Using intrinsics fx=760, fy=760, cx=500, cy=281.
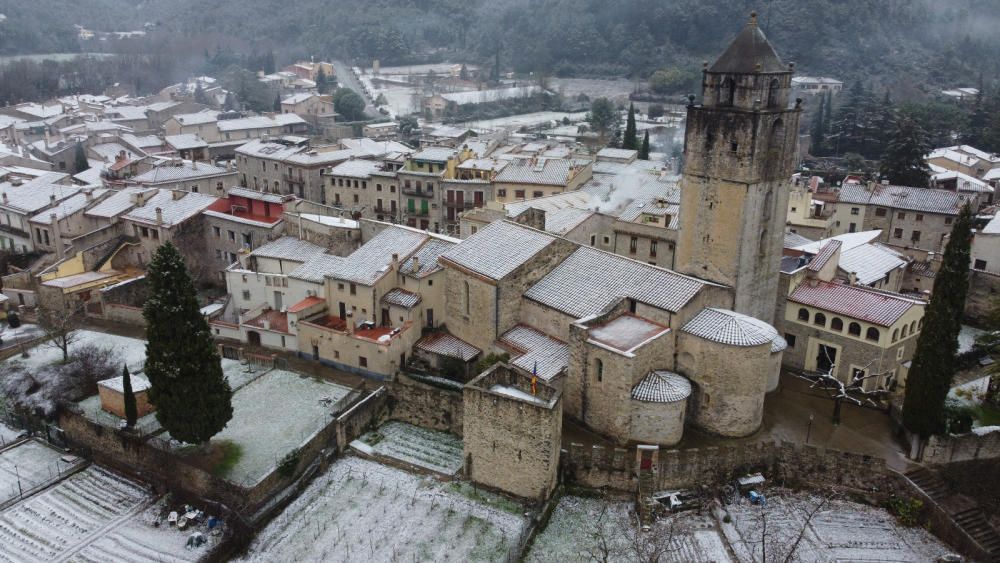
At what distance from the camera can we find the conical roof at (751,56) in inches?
1329

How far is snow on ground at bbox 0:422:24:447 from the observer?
35853 millimetres

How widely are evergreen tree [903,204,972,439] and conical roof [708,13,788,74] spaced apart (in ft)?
33.1

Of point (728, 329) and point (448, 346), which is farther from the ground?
point (728, 329)

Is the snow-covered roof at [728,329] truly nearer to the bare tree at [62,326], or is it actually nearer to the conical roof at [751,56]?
the conical roof at [751,56]

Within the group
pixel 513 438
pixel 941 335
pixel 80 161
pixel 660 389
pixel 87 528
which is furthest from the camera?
pixel 80 161

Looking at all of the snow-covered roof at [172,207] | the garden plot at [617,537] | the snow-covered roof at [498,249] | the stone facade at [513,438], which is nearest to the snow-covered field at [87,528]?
the stone facade at [513,438]

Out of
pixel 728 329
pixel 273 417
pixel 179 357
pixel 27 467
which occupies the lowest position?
pixel 27 467

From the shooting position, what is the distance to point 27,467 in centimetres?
3397

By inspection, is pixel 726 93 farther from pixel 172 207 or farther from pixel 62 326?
pixel 172 207

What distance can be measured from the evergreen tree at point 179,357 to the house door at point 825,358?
28356mm

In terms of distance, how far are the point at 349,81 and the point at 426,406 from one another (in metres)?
151

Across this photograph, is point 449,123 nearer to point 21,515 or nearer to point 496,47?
point 496,47

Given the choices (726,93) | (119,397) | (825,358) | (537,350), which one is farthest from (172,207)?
(825,358)

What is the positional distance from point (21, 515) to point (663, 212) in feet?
123
